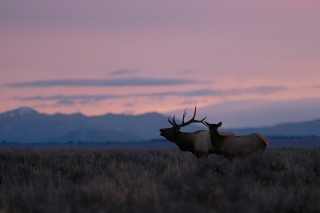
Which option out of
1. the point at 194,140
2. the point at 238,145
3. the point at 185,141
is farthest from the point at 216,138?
the point at 185,141

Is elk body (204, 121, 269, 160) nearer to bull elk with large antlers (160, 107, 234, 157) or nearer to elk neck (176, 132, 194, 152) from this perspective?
bull elk with large antlers (160, 107, 234, 157)

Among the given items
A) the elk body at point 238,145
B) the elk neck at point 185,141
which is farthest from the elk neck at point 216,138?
the elk neck at point 185,141

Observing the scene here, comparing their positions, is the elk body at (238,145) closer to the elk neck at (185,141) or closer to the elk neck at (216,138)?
A: the elk neck at (216,138)

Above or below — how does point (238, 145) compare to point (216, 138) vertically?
below

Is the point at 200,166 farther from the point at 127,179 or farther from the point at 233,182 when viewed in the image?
the point at 233,182

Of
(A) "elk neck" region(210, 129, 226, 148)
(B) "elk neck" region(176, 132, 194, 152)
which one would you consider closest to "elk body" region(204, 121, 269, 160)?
(A) "elk neck" region(210, 129, 226, 148)

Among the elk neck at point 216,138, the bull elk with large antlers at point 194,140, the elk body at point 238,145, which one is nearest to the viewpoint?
the elk body at point 238,145

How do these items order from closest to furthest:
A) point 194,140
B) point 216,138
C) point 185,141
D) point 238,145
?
1. point 238,145
2. point 216,138
3. point 194,140
4. point 185,141

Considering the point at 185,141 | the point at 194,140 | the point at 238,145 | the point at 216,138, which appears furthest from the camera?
the point at 185,141

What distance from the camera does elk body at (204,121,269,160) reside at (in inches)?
722

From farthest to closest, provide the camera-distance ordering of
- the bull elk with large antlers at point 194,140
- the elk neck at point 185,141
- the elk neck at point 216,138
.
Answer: the elk neck at point 185,141 → the bull elk with large antlers at point 194,140 → the elk neck at point 216,138

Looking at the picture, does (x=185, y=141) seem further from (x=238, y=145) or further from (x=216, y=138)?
(x=238, y=145)

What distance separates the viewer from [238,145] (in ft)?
60.4

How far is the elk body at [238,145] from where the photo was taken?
18.3 metres
